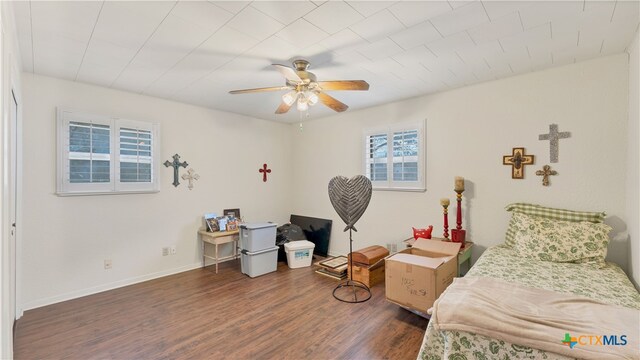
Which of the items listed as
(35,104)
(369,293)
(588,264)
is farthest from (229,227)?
(588,264)

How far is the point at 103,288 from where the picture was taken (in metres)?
3.22

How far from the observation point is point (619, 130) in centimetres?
241

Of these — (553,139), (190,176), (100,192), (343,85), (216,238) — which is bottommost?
(216,238)

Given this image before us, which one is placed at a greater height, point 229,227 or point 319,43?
point 319,43

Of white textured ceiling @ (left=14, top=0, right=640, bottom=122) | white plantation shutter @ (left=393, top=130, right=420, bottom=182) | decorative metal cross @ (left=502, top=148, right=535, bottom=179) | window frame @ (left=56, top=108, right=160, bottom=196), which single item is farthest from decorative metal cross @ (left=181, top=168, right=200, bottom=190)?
decorative metal cross @ (left=502, top=148, right=535, bottom=179)

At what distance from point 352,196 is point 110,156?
2.90m

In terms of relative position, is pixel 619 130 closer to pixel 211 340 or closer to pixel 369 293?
pixel 369 293

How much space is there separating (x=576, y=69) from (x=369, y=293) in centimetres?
305

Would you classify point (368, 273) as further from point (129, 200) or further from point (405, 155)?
point (129, 200)

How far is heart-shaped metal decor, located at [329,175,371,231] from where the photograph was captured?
2900 millimetres

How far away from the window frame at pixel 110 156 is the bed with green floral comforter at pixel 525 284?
11.8 ft

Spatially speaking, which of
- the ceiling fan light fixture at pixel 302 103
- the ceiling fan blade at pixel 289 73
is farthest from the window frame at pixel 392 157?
the ceiling fan blade at pixel 289 73

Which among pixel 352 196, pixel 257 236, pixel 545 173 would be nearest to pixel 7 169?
pixel 257 236

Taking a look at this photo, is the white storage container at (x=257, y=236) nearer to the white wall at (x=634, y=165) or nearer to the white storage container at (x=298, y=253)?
the white storage container at (x=298, y=253)
